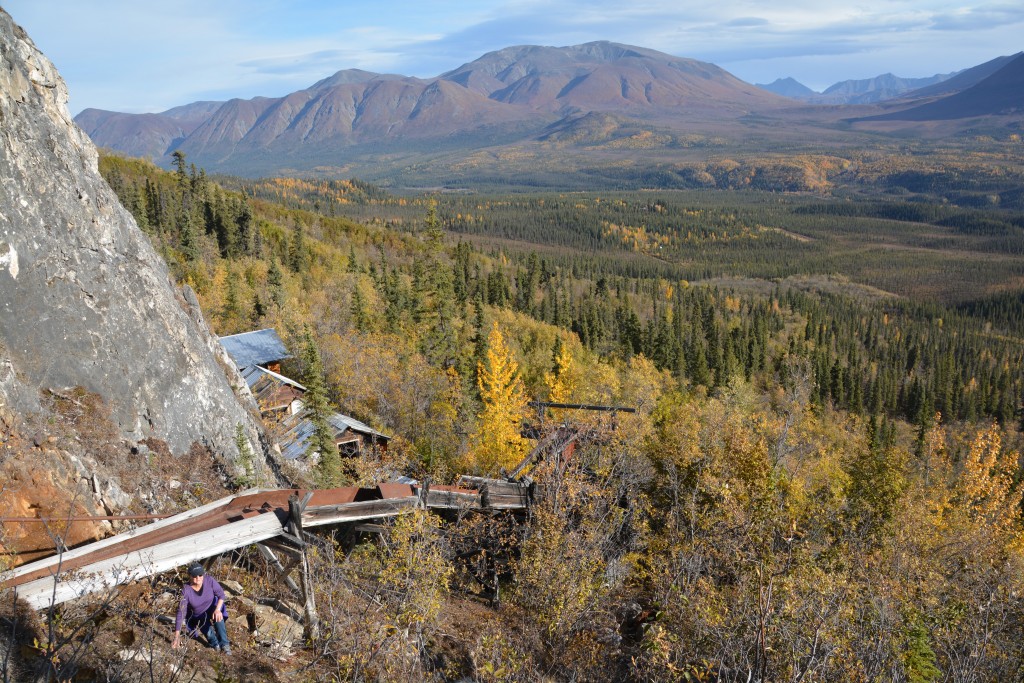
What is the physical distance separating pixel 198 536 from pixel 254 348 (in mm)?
29747

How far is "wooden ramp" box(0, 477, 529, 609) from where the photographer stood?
9922 mm

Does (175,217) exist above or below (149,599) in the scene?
above

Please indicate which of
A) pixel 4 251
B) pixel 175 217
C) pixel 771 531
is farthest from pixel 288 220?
pixel 771 531

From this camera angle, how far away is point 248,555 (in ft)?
43.7

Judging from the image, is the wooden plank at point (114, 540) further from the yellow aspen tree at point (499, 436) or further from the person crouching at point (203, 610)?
the yellow aspen tree at point (499, 436)

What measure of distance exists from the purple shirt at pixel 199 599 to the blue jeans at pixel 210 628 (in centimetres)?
13

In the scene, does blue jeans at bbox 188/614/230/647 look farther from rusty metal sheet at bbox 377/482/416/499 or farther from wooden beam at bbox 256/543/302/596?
rusty metal sheet at bbox 377/482/416/499

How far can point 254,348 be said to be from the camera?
127 feet

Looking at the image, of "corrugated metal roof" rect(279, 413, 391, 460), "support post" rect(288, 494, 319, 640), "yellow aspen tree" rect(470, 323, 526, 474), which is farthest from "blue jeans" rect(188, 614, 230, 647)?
"yellow aspen tree" rect(470, 323, 526, 474)

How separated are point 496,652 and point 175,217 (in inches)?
3098

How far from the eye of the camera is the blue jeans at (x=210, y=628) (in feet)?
33.2

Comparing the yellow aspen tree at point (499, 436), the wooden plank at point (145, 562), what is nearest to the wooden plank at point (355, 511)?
the wooden plank at point (145, 562)

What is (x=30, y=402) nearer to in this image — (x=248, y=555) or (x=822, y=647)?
(x=248, y=555)

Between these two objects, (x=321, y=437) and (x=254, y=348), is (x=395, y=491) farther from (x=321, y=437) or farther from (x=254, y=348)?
(x=254, y=348)
